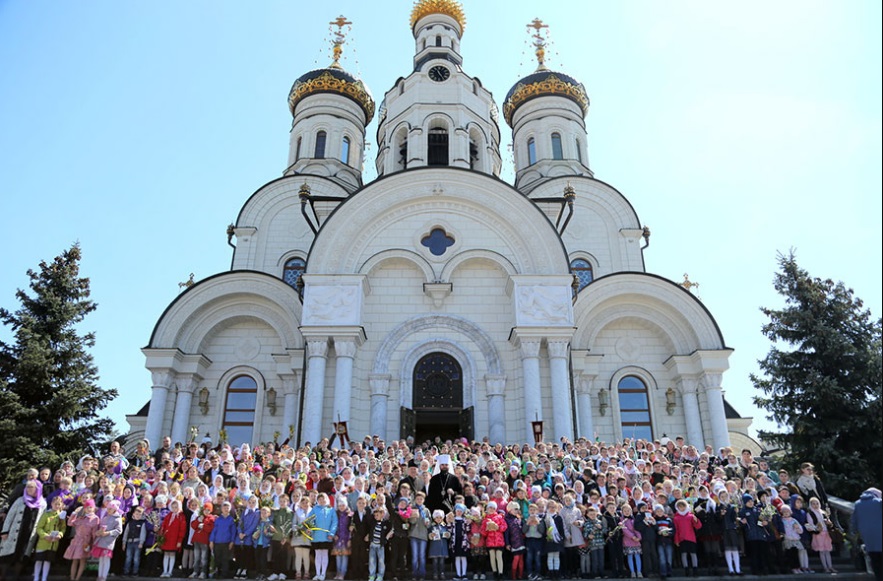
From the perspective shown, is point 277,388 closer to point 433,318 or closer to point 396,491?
point 433,318

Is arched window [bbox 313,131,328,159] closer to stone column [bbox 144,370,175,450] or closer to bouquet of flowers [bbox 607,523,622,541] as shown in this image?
stone column [bbox 144,370,175,450]

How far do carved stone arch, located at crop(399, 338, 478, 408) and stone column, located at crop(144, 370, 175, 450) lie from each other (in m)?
6.68

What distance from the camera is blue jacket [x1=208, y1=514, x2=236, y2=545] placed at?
28.7 ft

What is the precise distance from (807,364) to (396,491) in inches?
383

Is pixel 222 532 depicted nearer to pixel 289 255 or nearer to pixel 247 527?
pixel 247 527

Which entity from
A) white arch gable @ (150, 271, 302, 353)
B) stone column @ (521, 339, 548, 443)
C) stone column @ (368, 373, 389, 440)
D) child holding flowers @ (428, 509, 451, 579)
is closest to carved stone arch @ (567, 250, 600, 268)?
stone column @ (521, 339, 548, 443)

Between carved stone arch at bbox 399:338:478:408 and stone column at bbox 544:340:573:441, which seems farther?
carved stone arch at bbox 399:338:478:408

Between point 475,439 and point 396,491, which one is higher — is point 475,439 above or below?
above

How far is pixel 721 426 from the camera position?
17109 millimetres

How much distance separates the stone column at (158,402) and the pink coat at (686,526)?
45.3ft

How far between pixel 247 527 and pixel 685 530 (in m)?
6.18

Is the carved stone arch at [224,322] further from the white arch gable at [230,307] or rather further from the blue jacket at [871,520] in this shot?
the blue jacket at [871,520]

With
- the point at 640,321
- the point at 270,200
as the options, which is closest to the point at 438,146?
the point at 270,200

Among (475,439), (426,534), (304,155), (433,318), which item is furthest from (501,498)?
(304,155)
